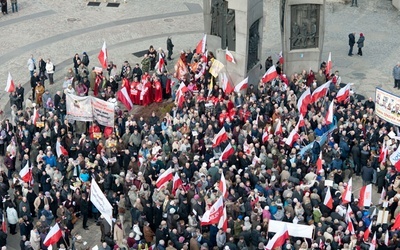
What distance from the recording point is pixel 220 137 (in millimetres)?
32969

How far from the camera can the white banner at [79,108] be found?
35250mm

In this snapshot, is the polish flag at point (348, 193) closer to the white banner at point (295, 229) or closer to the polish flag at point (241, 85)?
the white banner at point (295, 229)

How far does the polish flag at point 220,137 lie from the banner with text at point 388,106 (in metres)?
6.37

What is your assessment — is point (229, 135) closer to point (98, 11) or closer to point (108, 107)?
point (108, 107)

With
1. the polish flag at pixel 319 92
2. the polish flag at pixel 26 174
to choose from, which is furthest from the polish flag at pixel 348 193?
the polish flag at pixel 26 174

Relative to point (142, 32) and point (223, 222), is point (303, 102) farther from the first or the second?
point (142, 32)

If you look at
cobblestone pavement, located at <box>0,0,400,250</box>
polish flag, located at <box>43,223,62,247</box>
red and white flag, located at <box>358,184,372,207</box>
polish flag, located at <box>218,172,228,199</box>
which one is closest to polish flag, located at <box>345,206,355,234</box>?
red and white flag, located at <box>358,184,372,207</box>

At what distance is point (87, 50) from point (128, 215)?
698 inches

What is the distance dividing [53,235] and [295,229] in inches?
316

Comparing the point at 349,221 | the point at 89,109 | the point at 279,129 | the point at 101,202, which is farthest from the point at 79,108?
the point at 349,221

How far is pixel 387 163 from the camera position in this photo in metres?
32.4

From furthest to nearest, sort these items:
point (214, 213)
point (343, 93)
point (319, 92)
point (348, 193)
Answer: point (343, 93) → point (319, 92) → point (348, 193) → point (214, 213)

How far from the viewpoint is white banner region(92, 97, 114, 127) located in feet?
114

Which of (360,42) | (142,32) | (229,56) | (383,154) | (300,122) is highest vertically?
(229,56)
